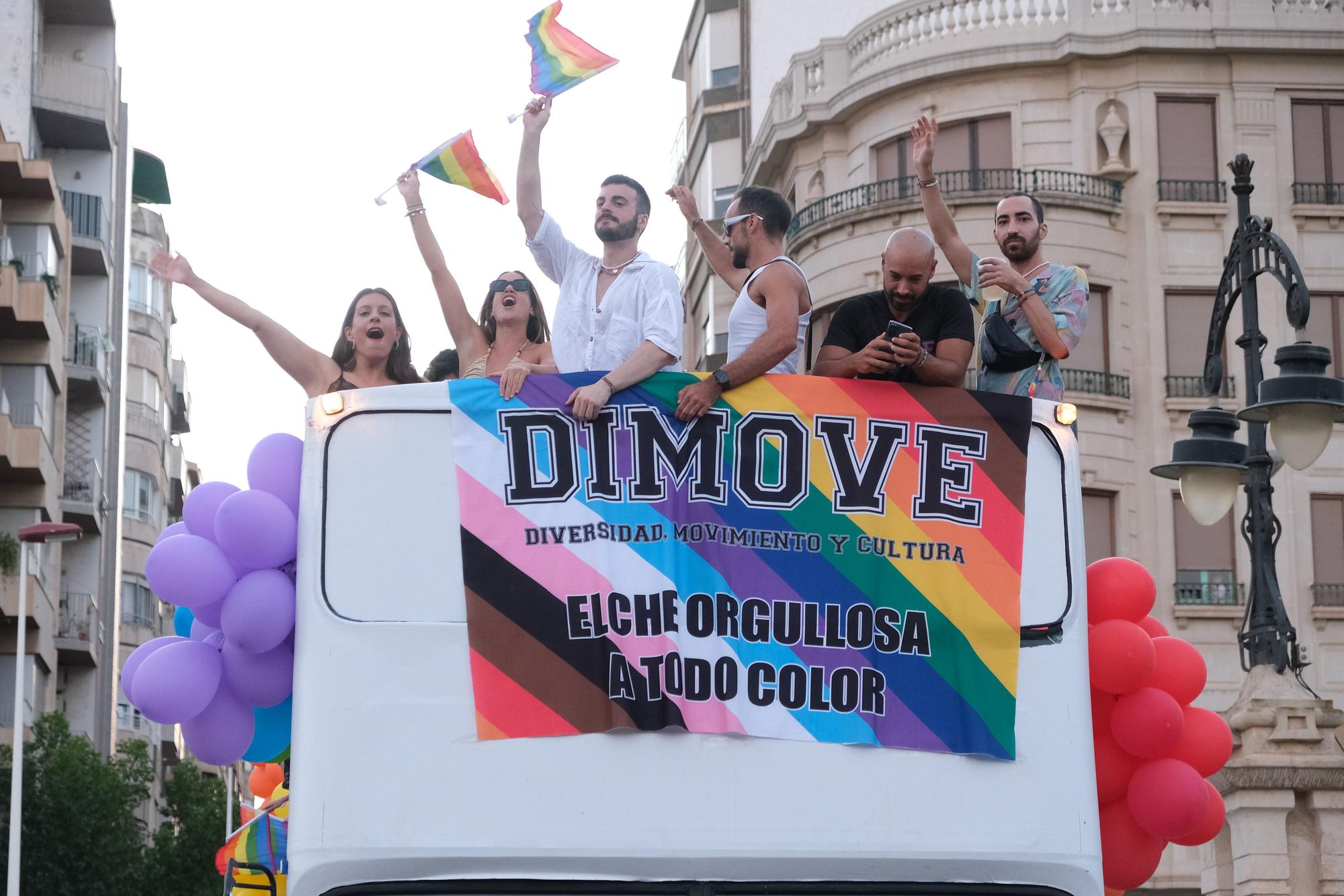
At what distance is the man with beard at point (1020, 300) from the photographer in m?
7.37

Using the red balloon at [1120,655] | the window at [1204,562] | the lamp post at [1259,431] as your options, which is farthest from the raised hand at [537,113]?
the window at [1204,562]

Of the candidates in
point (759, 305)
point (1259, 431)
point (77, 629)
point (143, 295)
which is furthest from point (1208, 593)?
point (143, 295)

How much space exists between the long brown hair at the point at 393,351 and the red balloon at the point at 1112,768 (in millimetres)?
2954

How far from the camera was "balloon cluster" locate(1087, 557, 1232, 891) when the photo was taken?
6.68 m

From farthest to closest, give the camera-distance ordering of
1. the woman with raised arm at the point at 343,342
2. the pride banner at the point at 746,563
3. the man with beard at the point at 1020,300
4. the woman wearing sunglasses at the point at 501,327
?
the woman wearing sunglasses at the point at 501,327 < the woman with raised arm at the point at 343,342 < the man with beard at the point at 1020,300 < the pride banner at the point at 746,563

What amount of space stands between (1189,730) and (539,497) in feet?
8.25

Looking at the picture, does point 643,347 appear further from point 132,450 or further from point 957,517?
point 132,450

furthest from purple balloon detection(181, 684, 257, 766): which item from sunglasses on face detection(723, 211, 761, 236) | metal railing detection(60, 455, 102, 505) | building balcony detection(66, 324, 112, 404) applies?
metal railing detection(60, 455, 102, 505)

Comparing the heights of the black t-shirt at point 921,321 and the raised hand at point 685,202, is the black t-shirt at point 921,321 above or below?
below

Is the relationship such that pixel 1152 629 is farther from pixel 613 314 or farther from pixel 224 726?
pixel 224 726

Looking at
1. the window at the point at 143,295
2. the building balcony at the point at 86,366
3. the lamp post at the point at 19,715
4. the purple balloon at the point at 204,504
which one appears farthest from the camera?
the window at the point at 143,295

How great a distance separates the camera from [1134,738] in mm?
6715

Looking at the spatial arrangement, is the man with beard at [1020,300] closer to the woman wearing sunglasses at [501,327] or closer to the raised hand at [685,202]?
the raised hand at [685,202]

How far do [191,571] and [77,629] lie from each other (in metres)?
46.0
